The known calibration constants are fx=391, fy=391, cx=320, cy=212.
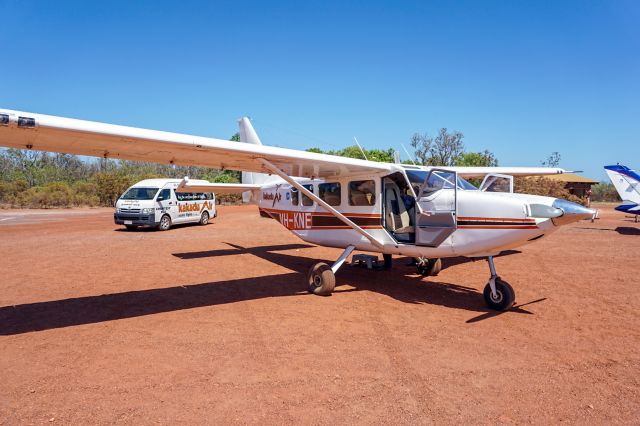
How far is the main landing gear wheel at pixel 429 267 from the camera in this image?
9359 millimetres

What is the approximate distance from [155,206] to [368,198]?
532 inches

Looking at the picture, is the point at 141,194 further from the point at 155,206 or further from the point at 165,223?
the point at 165,223

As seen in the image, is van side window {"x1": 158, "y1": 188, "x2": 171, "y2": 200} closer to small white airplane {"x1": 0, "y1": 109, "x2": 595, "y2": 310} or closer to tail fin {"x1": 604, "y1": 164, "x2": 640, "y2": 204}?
small white airplane {"x1": 0, "y1": 109, "x2": 595, "y2": 310}

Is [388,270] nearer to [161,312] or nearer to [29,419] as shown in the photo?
[161,312]

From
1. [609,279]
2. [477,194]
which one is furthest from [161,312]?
[609,279]

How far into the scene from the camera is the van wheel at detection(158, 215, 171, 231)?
18.9 meters

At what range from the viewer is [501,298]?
6.51m

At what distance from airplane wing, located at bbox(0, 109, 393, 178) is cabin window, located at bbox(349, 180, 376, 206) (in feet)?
0.88

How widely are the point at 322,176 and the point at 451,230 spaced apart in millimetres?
3355

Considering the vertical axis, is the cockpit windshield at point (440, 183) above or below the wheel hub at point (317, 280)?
above

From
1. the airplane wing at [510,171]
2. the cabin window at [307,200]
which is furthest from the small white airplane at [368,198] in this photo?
the airplane wing at [510,171]

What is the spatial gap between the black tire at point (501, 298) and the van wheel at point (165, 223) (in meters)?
16.1

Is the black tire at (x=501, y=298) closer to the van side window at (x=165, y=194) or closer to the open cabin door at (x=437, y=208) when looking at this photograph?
the open cabin door at (x=437, y=208)

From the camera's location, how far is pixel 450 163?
52.1 metres
